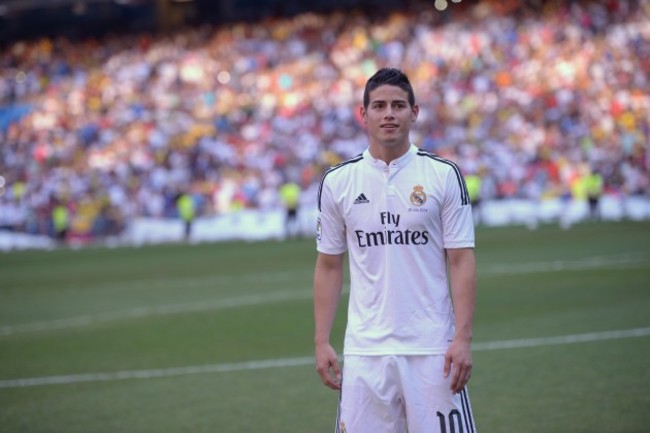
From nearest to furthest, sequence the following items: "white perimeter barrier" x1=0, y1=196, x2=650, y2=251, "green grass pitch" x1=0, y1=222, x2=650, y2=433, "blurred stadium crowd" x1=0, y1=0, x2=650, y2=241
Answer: "green grass pitch" x1=0, y1=222, x2=650, y2=433, "white perimeter barrier" x1=0, y1=196, x2=650, y2=251, "blurred stadium crowd" x1=0, y1=0, x2=650, y2=241

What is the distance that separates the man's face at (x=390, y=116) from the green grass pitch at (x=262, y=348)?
3850mm

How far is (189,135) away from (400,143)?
39898 millimetres

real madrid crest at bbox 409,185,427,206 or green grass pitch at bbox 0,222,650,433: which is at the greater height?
real madrid crest at bbox 409,185,427,206

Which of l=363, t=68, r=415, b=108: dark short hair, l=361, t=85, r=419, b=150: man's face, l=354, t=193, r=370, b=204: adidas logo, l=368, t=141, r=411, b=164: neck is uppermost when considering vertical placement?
l=363, t=68, r=415, b=108: dark short hair

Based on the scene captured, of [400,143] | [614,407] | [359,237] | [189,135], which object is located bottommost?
[614,407]

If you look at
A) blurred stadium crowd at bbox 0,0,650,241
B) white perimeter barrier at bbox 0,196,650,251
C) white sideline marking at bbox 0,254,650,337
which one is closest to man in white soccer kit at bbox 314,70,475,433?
white sideline marking at bbox 0,254,650,337

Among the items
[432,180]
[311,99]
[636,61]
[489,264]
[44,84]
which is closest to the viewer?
[432,180]

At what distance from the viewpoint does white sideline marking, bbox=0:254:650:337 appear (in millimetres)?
16453

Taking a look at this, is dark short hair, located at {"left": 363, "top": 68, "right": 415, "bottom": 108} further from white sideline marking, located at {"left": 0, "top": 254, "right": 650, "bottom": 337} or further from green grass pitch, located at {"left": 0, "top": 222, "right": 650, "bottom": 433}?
white sideline marking, located at {"left": 0, "top": 254, "right": 650, "bottom": 337}

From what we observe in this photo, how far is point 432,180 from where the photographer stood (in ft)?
17.3

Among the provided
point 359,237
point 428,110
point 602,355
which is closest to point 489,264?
point 602,355

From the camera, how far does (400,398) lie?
17.1 feet

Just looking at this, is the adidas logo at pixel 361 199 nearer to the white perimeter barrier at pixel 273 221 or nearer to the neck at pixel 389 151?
the neck at pixel 389 151

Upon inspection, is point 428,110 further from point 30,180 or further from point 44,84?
point 44,84
